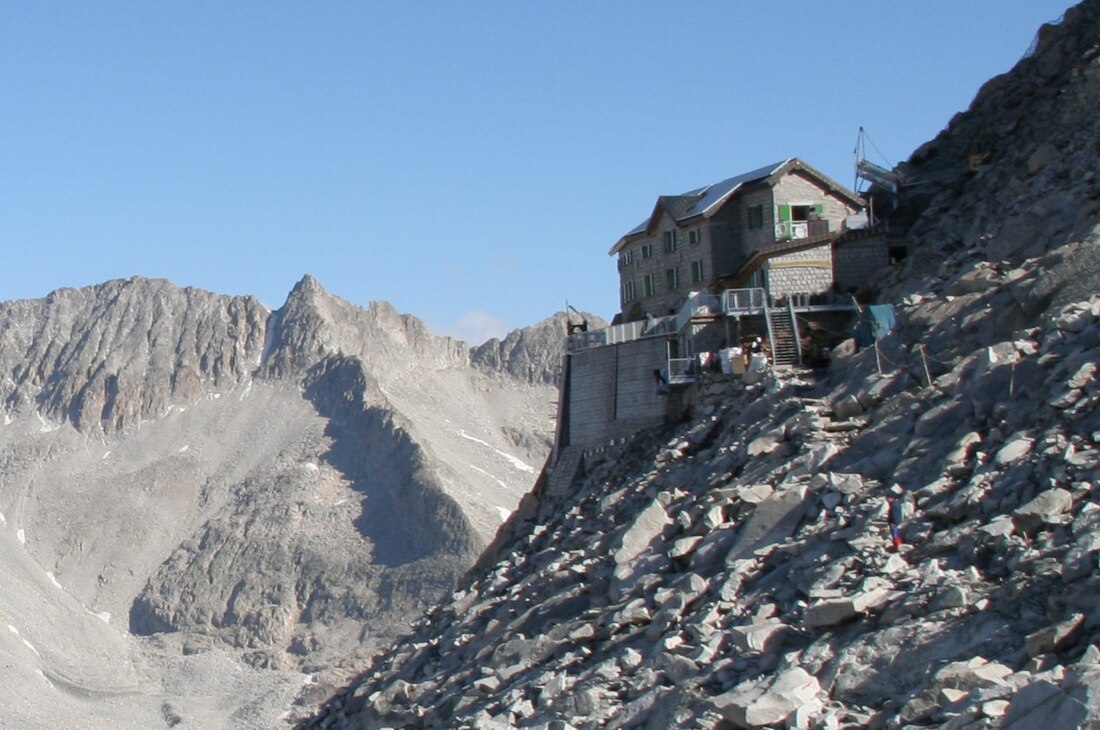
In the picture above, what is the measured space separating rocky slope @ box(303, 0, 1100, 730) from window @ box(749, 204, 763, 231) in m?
5.01

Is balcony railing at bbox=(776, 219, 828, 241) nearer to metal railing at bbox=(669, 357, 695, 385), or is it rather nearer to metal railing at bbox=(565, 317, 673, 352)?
metal railing at bbox=(565, 317, 673, 352)

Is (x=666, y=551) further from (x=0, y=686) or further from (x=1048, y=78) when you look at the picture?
(x=0, y=686)

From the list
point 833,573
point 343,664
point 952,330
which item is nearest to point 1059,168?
point 952,330

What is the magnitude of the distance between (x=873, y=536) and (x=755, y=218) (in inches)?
985

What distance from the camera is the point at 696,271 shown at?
58.8 meters

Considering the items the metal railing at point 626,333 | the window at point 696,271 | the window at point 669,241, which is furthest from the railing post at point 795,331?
the window at point 669,241

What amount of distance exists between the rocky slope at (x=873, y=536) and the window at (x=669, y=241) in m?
8.18

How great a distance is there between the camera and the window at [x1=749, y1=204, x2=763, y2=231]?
2271 inches

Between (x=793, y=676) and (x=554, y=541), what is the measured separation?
20267 mm

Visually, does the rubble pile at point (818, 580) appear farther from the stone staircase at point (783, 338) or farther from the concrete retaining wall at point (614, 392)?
the concrete retaining wall at point (614, 392)

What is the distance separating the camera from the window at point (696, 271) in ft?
192

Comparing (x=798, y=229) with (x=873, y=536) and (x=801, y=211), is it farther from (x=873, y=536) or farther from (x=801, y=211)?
(x=873, y=536)

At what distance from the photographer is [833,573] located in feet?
109

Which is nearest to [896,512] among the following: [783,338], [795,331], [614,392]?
[795,331]
